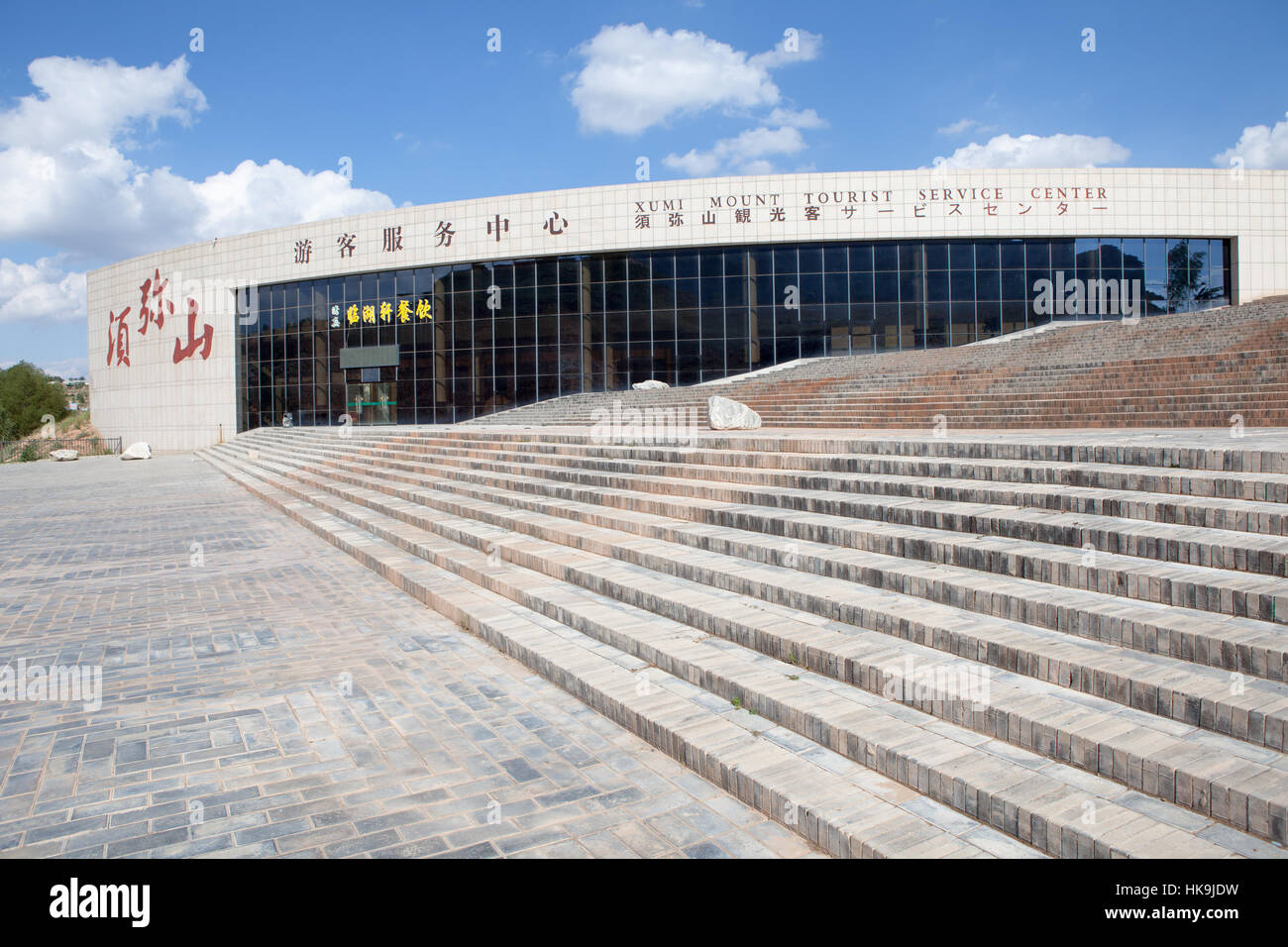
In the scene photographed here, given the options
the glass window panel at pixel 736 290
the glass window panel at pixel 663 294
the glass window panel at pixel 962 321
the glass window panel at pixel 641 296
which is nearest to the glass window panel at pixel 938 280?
the glass window panel at pixel 962 321

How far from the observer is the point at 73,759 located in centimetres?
436

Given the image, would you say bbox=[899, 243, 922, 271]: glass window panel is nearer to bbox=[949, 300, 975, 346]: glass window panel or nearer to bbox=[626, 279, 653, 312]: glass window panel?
bbox=[949, 300, 975, 346]: glass window panel

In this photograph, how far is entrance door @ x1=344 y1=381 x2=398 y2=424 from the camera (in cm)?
3581

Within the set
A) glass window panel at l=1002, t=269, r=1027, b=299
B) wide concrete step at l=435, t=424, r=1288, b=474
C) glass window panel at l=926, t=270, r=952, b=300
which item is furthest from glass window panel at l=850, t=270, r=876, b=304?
wide concrete step at l=435, t=424, r=1288, b=474

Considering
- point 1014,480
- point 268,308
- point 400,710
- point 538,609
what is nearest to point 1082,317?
point 1014,480

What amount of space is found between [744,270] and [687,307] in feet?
8.59

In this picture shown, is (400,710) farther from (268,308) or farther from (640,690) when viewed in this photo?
(268,308)

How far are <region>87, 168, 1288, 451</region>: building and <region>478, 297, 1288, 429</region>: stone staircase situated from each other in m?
6.76

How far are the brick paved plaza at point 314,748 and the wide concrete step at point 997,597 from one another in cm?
211

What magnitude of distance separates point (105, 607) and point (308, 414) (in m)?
31.9

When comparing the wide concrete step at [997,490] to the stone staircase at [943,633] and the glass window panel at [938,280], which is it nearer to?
the stone staircase at [943,633]

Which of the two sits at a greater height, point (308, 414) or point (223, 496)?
point (308, 414)

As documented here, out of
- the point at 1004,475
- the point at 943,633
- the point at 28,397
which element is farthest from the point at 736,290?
the point at 28,397

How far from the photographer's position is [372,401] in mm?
36188
